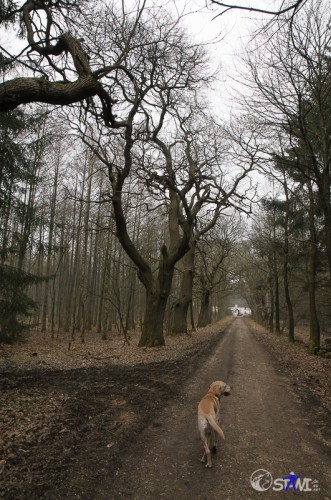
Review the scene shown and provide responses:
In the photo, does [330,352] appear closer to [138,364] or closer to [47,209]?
[138,364]

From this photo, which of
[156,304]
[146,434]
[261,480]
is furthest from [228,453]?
[156,304]

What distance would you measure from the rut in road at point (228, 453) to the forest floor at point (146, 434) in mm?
12

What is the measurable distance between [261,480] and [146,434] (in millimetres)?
1724

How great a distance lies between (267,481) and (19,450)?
9.42 feet

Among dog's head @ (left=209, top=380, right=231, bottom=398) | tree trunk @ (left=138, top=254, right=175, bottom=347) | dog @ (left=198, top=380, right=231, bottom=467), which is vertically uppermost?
tree trunk @ (left=138, top=254, right=175, bottom=347)

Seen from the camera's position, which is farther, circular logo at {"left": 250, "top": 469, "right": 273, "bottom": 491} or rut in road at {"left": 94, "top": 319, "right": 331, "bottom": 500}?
circular logo at {"left": 250, "top": 469, "right": 273, "bottom": 491}

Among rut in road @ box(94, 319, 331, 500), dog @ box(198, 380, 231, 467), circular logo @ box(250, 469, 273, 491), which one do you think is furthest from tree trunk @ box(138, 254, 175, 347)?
circular logo @ box(250, 469, 273, 491)

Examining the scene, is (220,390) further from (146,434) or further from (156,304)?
(156,304)

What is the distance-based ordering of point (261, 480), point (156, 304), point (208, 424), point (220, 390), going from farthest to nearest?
point (156, 304), point (220, 390), point (208, 424), point (261, 480)

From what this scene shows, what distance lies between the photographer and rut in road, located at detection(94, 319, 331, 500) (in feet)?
11.2

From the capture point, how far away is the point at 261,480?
3.66 m

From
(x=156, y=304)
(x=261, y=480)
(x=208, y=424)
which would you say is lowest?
(x=261, y=480)

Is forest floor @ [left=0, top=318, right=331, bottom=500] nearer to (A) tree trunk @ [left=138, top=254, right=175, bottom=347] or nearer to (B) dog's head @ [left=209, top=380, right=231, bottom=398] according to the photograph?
(B) dog's head @ [left=209, top=380, right=231, bottom=398]

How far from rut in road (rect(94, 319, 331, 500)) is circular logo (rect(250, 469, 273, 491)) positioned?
0.05 meters
